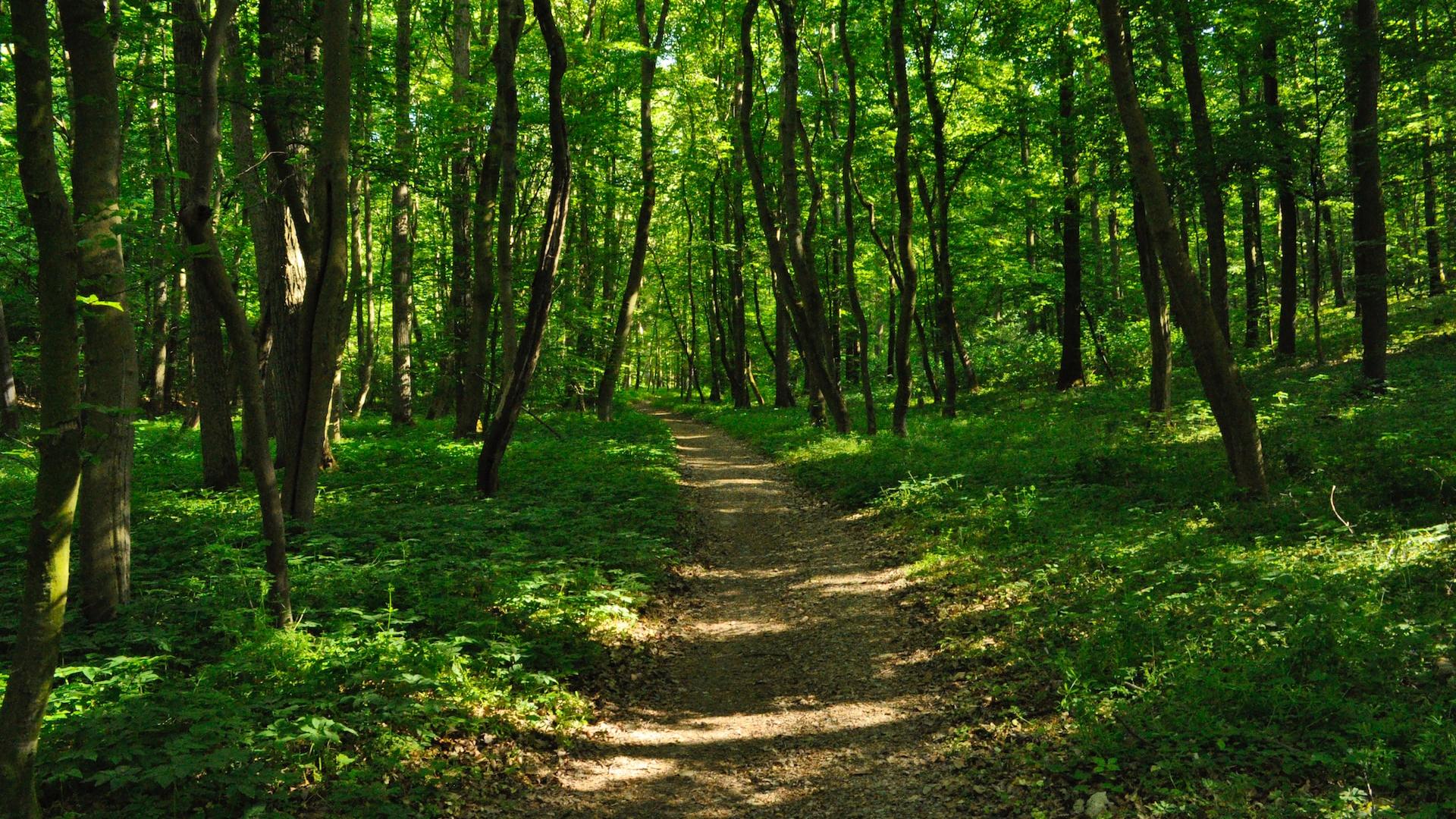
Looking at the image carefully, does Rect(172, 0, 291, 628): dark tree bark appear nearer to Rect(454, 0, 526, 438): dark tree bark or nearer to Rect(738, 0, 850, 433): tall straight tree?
Rect(454, 0, 526, 438): dark tree bark

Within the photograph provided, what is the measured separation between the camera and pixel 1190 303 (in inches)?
334

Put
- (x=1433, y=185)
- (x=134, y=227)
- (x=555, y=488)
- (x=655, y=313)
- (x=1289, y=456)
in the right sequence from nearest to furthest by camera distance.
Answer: (x=134, y=227) → (x=1289, y=456) → (x=555, y=488) → (x=1433, y=185) → (x=655, y=313)

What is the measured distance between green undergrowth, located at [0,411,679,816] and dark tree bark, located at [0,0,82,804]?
51 cm

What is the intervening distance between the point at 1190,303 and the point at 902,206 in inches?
293

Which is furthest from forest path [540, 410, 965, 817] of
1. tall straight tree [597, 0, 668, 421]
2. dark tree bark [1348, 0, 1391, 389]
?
tall straight tree [597, 0, 668, 421]

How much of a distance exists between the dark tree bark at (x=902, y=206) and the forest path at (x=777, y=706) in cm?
698

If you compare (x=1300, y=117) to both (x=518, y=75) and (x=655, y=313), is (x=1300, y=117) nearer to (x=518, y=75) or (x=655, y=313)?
(x=518, y=75)

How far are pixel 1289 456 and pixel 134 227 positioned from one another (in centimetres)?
1152

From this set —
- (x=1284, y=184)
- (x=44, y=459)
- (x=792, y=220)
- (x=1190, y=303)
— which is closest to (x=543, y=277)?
(x=792, y=220)

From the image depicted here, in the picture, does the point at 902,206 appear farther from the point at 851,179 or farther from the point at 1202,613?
the point at 1202,613

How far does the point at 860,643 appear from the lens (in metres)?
6.61

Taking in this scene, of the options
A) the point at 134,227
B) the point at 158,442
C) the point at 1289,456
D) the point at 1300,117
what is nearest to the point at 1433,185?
the point at 1300,117

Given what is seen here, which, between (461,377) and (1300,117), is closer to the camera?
(1300,117)

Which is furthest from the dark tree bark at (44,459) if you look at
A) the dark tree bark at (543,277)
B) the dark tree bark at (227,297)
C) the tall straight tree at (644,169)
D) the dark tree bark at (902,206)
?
the tall straight tree at (644,169)
